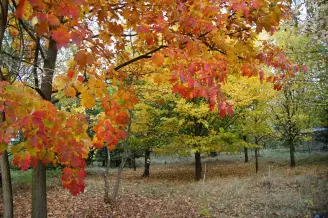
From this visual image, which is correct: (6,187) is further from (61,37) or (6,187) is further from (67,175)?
(61,37)

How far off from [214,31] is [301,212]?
6.01 metres

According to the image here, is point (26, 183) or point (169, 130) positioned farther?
point (169, 130)

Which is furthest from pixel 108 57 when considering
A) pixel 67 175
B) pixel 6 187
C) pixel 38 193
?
pixel 38 193

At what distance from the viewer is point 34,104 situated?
249 cm

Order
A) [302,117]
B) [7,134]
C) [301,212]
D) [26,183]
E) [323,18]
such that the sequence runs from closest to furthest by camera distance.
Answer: [7,134], [323,18], [301,212], [26,183], [302,117]

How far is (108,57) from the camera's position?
9.24 feet

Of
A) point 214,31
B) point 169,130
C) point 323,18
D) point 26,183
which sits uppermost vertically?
point 323,18

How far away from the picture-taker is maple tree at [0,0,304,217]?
7.57 feet

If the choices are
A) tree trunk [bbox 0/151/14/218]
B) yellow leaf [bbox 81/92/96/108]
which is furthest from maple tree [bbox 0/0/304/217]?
tree trunk [bbox 0/151/14/218]

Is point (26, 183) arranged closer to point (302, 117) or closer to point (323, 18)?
point (323, 18)

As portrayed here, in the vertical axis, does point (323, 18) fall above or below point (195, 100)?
above

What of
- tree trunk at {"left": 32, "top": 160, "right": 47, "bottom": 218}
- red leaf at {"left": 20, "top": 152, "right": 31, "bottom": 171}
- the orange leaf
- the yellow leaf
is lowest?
tree trunk at {"left": 32, "top": 160, "right": 47, "bottom": 218}

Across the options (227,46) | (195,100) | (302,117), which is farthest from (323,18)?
(302,117)

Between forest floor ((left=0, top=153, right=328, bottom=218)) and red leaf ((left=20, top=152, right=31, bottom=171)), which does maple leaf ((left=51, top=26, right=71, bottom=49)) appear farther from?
forest floor ((left=0, top=153, right=328, bottom=218))
